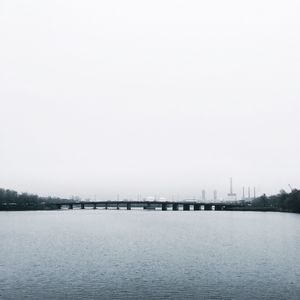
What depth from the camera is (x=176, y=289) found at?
39.4 m

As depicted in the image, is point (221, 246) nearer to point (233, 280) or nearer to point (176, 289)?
point (233, 280)

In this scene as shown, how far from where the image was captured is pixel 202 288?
3978 centimetres

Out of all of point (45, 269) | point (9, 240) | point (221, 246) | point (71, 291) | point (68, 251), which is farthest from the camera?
point (9, 240)

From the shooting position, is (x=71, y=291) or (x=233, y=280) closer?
(x=71, y=291)

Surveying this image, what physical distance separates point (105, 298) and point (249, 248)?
38527mm

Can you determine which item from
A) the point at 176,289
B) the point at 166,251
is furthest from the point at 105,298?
the point at 166,251

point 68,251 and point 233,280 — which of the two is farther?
point 68,251

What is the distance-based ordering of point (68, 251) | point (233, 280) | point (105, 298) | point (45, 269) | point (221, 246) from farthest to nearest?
1. point (221, 246)
2. point (68, 251)
3. point (45, 269)
4. point (233, 280)
5. point (105, 298)

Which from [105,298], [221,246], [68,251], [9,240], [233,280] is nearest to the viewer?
[105,298]

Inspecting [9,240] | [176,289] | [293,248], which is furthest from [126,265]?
[9,240]

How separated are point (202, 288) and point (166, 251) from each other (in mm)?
25491

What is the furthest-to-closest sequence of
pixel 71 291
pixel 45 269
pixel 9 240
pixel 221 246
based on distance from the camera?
pixel 9 240 → pixel 221 246 → pixel 45 269 → pixel 71 291

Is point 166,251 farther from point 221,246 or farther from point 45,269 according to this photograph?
point 45,269

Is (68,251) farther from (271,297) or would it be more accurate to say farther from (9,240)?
Result: (271,297)
